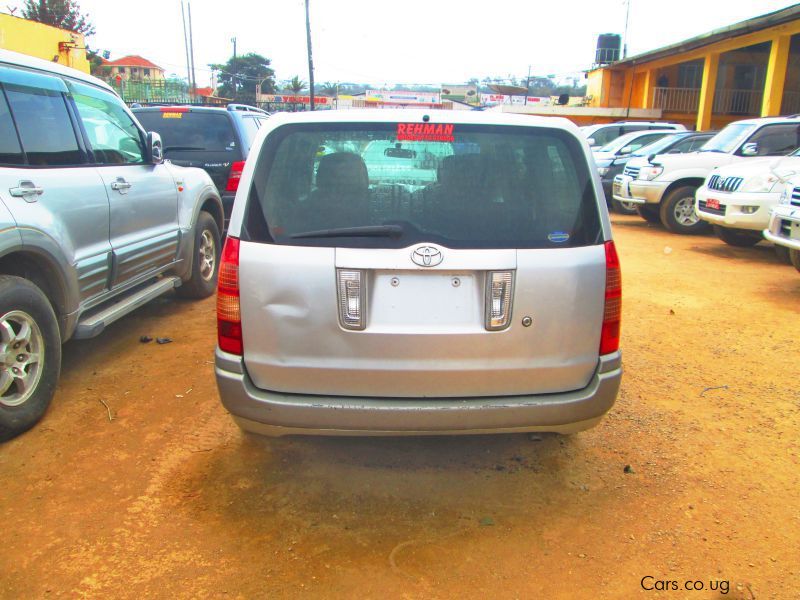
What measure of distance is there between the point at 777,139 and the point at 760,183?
74.3 inches

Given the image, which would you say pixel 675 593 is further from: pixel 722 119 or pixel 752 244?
pixel 722 119

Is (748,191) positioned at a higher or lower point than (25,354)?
higher

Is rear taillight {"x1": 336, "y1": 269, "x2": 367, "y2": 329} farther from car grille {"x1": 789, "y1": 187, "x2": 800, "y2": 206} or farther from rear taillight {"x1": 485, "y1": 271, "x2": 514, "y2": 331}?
car grille {"x1": 789, "y1": 187, "x2": 800, "y2": 206}

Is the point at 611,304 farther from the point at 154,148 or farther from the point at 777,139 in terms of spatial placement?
the point at 777,139

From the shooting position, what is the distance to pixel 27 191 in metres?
3.55

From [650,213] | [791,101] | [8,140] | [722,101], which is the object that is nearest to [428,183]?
[8,140]

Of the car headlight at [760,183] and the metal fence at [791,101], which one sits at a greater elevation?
the metal fence at [791,101]

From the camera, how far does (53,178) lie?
3820 millimetres

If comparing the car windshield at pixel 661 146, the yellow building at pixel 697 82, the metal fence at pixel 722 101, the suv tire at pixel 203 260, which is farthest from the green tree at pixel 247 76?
the suv tire at pixel 203 260

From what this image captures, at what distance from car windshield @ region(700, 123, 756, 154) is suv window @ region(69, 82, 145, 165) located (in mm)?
9461

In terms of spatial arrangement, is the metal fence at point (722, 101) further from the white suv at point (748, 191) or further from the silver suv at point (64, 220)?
the silver suv at point (64, 220)

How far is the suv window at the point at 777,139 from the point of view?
9633 millimetres

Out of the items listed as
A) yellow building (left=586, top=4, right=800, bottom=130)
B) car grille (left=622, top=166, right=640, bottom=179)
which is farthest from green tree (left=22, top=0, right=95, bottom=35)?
car grille (left=622, top=166, right=640, bottom=179)

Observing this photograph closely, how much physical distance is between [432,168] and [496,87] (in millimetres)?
36974
